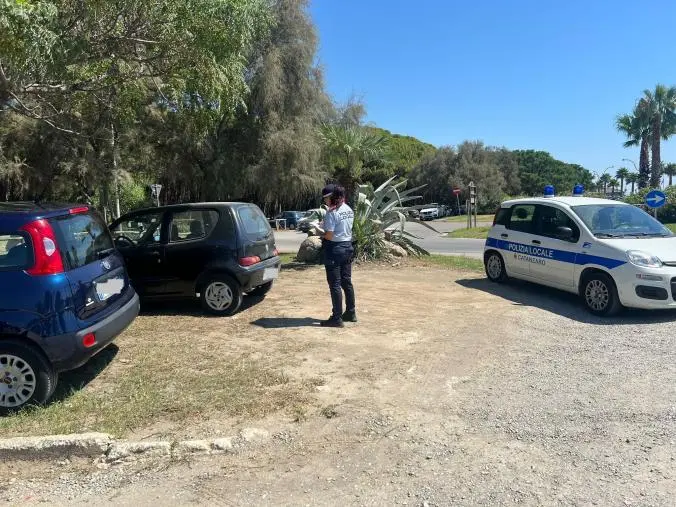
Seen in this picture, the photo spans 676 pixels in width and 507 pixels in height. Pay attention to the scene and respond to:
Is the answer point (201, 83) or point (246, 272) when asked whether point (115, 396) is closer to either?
point (246, 272)

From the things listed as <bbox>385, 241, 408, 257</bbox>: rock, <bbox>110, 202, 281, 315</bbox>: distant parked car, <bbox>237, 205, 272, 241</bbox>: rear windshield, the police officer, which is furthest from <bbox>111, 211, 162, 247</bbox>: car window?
<bbox>385, 241, 408, 257</bbox>: rock

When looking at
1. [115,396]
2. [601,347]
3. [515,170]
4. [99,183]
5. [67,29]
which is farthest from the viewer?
[515,170]

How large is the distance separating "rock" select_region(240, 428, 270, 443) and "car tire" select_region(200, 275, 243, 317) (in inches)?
137

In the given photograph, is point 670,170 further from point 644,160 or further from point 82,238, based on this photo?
point 82,238

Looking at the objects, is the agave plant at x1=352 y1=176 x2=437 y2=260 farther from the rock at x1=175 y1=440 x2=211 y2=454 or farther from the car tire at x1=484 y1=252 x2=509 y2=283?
the rock at x1=175 y1=440 x2=211 y2=454

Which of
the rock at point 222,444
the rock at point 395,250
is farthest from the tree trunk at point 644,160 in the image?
the rock at point 222,444

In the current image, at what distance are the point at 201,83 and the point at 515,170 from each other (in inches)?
2628

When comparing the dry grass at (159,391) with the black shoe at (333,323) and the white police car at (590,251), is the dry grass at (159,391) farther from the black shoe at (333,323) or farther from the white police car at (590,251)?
the white police car at (590,251)

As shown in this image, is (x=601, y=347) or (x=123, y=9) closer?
(x=601, y=347)

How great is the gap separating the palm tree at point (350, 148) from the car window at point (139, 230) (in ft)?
24.7

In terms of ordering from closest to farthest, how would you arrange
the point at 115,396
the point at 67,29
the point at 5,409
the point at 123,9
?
the point at 5,409, the point at 115,396, the point at 67,29, the point at 123,9

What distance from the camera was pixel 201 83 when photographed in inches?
340

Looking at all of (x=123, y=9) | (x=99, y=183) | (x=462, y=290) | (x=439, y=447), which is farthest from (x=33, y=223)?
(x=99, y=183)

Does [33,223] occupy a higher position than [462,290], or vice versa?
[33,223]
